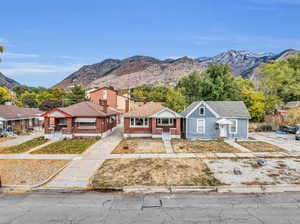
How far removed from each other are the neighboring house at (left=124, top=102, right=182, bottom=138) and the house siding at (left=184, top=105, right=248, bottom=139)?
123cm

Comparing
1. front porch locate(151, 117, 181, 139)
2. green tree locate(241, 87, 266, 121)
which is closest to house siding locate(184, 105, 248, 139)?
front porch locate(151, 117, 181, 139)

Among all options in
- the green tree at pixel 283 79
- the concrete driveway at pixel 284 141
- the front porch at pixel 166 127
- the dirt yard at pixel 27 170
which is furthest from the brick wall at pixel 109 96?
the green tree at pixel 283 79

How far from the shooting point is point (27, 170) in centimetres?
1088

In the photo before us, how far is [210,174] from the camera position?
999 centimetres

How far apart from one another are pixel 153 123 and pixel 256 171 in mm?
13043

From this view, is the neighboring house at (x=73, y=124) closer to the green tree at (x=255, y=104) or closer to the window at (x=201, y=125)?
the window at (x=201, y=125)

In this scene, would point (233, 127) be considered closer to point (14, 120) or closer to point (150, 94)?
point (14, 120)

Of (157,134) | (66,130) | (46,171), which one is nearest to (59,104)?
(66,130)

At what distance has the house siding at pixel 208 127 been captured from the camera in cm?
2133

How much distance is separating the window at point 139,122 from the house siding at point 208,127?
16.7 ft

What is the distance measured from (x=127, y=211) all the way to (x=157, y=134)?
618 inches

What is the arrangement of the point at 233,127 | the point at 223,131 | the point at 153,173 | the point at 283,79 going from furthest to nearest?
the point at 283,79 < the point at 233,127 < the point at 223,131 < the point at 153,173

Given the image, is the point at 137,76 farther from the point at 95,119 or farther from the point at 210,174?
the point at 210,174

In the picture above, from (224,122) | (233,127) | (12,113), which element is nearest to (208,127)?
(224,122)
